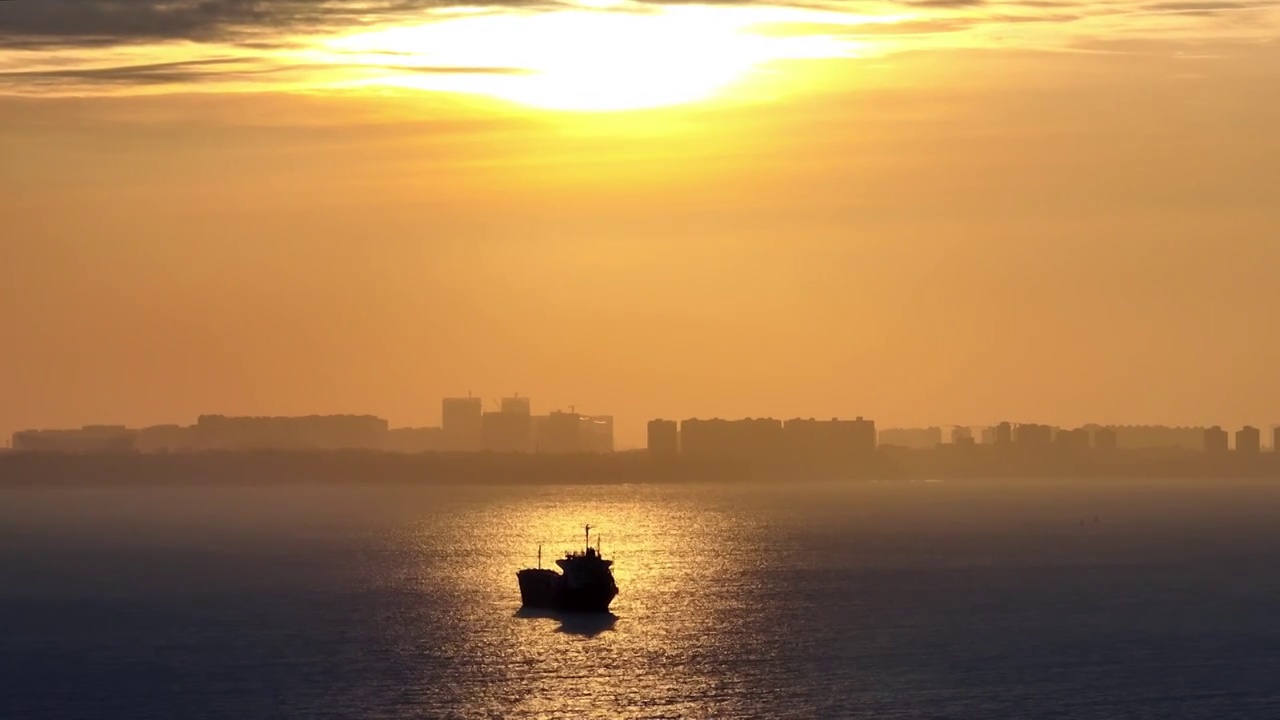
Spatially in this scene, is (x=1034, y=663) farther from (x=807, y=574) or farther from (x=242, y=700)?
(x=807, y=574)

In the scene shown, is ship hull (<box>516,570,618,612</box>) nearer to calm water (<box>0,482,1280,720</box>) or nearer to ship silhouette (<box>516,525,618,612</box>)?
ship silhouette (<box>516,525,618,612</box>)

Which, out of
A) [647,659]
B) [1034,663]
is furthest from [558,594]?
[1034,663]

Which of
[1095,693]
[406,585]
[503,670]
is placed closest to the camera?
[1095,693]

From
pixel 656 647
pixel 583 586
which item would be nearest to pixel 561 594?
pixel 583 586

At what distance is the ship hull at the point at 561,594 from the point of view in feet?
454

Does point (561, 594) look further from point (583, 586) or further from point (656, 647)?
point (656, 647)

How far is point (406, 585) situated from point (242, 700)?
74.1 meters

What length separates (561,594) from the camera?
458 ft

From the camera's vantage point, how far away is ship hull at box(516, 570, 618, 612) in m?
138

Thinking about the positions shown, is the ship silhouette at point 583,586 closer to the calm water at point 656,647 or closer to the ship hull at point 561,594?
the ship hull at point 561,594

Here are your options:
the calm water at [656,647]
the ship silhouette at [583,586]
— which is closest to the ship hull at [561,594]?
the ship silhouette at [583,586]

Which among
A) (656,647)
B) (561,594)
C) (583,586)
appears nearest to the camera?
(656,647)

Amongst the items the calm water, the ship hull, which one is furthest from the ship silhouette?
the calm water

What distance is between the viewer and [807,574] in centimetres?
18250
